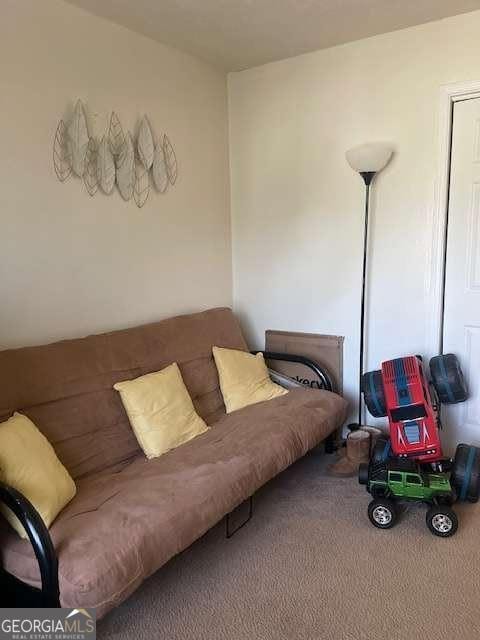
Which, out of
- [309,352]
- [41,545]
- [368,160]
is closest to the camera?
[41,545]

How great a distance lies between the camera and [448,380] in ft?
8.96

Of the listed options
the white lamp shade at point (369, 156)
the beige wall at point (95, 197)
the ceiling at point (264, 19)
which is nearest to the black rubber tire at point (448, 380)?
the white lamp shade at point (369, 156)

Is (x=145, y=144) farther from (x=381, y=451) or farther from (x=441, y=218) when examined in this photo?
(x=381, y=451)

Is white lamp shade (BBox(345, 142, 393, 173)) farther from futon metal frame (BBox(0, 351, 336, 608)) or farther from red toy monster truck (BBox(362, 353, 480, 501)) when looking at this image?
futon metal frame (BBox(0, 351, 336, 608))

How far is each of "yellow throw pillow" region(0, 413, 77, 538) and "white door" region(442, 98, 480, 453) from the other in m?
2.22

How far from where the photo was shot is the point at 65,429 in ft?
7.23

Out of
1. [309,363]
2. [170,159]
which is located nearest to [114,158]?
[170,159]

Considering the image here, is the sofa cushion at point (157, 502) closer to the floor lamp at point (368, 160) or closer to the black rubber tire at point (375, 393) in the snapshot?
the black rubber tire at point (375, 393)

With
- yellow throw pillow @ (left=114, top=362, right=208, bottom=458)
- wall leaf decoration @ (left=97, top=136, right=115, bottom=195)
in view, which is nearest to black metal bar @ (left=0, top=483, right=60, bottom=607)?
yellow throw pillow @ (left=114, top=362, right=208, bottom=458)

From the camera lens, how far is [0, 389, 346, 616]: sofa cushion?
1.58 m

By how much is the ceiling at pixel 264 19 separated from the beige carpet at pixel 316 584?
8.30 ft

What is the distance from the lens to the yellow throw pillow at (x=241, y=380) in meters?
2.96

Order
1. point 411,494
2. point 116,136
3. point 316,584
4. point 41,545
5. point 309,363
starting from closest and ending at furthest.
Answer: point 41,545 < point 316,584 < point 411,494 < point 116,136 < point 309,363
